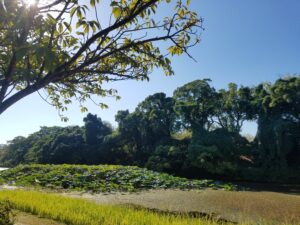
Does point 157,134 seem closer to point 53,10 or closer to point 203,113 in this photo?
point 203,113

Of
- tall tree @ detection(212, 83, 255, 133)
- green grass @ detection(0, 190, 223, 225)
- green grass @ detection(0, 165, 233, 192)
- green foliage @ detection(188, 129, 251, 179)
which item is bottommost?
green grass @ detection(0, 190, 223, 225)

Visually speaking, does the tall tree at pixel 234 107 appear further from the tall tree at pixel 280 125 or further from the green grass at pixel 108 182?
the green grass at pixel 108 182

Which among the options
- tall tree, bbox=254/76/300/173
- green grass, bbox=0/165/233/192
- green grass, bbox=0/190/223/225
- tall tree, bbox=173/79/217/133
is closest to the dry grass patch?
green grass, bbox=0/190/223/225

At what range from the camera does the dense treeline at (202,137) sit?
24547 millimetres

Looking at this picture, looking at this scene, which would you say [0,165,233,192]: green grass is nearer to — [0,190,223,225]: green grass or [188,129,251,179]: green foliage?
[0,190,223,225]: green grass

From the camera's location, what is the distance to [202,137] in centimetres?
2656

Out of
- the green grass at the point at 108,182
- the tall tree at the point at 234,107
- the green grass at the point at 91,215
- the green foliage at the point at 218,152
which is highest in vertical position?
the tall tree at the point at 234,107

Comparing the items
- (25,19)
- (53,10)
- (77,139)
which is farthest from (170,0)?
(77,139)

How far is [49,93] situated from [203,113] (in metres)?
25.2

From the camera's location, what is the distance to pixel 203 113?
96.6 ft

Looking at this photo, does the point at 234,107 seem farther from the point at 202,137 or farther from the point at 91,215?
the point at 91,215

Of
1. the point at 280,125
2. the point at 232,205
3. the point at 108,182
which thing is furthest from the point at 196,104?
the point at 232,205

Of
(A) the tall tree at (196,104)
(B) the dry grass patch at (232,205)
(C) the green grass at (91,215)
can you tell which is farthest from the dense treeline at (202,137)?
(C) the green grass at (91,215)

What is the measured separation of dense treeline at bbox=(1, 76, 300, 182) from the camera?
80.5 ft
